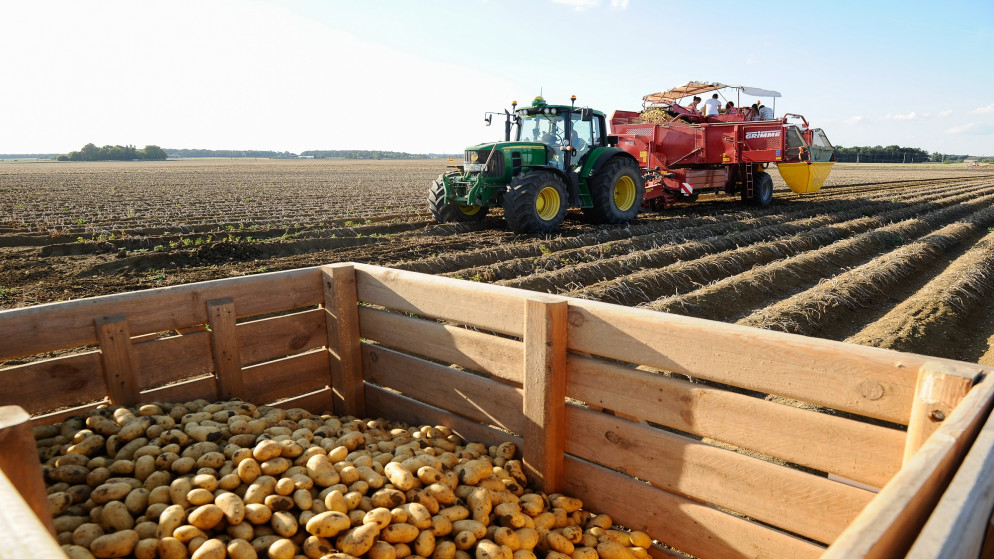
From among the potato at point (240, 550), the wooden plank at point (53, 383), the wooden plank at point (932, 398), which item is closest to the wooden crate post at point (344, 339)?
the wooden plank at point (53, 383)

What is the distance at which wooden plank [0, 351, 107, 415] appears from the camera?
8.76 ft

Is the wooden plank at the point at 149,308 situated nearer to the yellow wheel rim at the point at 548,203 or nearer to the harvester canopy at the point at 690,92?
the yellow wheel rim at the point at 548,203

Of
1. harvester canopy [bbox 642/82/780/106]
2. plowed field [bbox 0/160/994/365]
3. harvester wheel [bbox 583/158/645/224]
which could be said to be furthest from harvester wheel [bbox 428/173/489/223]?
harvester canopy [bbox 642/82/780/106]

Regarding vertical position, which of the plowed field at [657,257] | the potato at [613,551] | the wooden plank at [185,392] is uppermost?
the wooden plank at [185,392]

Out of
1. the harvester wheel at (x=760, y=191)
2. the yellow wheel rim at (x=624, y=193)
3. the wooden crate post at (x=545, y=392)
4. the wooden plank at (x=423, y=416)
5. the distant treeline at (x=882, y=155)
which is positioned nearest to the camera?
the wooden crate post at (x=545, y=392)

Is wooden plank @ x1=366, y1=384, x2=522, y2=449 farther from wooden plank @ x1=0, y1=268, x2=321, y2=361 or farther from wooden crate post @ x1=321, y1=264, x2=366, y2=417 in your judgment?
wooden plank @ x1=0, y1=268, x2=321, y2=361

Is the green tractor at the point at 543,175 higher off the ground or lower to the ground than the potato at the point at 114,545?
higher

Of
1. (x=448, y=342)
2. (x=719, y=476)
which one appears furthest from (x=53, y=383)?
(x=719, y=476)

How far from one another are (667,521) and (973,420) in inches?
49.4

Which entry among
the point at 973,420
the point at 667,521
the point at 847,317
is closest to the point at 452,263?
the point at 847,317

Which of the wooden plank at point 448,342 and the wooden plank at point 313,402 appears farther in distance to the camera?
the wooden plank at point 313,402

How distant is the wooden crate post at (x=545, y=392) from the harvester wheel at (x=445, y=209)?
31.0ft

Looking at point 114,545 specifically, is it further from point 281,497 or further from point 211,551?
point 281,497

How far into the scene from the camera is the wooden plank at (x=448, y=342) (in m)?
2.90
